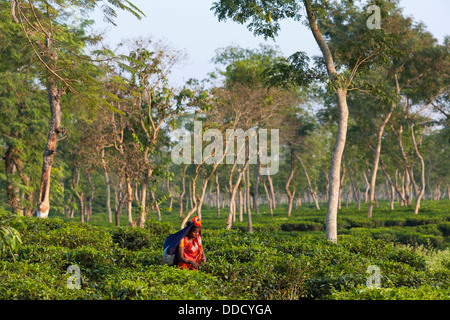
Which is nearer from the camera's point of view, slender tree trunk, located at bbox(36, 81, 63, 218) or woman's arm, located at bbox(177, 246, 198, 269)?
woman's arm, located at bbox(177, 246, 198, 269)

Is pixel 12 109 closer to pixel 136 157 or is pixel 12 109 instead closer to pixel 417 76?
pixel 136 157

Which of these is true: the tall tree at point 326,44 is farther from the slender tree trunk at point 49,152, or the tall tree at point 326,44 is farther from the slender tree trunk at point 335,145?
the slender tree trunk at point 49,152

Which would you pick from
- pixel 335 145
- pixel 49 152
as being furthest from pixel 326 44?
pixel 49 152

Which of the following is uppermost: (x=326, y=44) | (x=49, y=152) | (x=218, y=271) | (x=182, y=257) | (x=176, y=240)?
(x=326, y=44)

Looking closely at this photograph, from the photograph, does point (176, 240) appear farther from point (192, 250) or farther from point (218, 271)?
point (218, 271)

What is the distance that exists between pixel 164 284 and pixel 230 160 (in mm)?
20969

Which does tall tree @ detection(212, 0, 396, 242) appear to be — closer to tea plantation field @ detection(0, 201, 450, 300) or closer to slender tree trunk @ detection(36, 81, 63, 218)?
tea plantation field @ detection(0, 201, 450, 300)

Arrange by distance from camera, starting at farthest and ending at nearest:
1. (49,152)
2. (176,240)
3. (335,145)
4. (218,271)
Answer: (49,152) < (335,145) < (176,240) < (218,271)

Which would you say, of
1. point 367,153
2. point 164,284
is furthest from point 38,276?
point 367,153

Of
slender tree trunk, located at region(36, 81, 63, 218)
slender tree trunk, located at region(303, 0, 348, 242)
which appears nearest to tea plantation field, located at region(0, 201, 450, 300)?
slender tree trunk, located at region(303, 0, 348, 242)

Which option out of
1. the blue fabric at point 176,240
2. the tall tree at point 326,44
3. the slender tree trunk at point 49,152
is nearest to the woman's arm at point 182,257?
the blue fabric at point 176,240

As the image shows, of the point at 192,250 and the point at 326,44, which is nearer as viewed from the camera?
the point at 192,250

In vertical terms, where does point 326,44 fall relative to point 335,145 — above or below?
above

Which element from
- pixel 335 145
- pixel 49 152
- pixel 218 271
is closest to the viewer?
pixel 218 271
